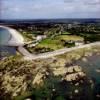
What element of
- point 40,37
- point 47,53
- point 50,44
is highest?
point 40,37

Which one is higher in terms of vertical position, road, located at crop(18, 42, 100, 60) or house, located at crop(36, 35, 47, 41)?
house, located at crop(36, 35, 47, 41)

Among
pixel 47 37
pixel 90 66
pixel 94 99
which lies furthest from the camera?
pixel 47 37

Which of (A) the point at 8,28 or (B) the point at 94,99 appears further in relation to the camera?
(A) the point at 8,28

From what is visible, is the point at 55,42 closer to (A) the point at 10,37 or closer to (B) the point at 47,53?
(B) the point at 47,53

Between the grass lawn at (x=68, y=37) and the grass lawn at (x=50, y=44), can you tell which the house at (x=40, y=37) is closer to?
the grass lawn at (x=50, y=44)

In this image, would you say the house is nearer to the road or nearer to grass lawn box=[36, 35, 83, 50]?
grass lawn box=[36, 35, 83, 50]

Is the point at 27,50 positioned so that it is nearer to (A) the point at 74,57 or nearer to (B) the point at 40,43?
(B) the point at 40,43

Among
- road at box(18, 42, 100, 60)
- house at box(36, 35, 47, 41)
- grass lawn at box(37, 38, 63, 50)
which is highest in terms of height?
house at box(36, 35, 47, 41)

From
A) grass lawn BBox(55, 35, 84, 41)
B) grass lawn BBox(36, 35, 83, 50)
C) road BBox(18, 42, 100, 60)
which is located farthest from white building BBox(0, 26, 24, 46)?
grass lawn BBox(55, 35, 84, 41)

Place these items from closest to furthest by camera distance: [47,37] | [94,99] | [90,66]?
[94,99], [90,66], [47,37]

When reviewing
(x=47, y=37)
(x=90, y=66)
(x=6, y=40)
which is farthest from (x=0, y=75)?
(x=90, y=66)

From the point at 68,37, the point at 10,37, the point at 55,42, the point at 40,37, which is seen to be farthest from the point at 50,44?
the point at 10,37
